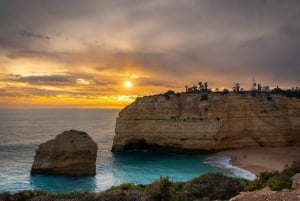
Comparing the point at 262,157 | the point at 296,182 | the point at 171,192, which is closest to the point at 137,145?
the point at 262,157

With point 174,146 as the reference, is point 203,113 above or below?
above

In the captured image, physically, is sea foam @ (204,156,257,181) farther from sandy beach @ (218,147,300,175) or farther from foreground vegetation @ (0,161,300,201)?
foreground vegetation @ (0,161,300,201)

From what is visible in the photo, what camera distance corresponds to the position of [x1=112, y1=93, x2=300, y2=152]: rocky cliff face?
57.3 metres

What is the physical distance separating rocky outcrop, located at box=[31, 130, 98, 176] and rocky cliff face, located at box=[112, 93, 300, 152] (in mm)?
21033

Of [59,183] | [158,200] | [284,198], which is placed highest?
[284,198]

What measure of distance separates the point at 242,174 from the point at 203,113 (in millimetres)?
18006

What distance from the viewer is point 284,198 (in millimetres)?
12805

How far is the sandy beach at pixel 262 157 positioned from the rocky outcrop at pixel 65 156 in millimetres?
21137

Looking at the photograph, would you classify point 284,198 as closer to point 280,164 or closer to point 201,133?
point 280,164

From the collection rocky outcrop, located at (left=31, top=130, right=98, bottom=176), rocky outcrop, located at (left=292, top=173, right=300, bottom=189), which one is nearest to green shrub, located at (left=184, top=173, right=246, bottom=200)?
rocky outcrop, located at (left=292, top=173, right=300, bottom=189)

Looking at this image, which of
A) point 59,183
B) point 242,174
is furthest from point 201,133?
point 59,183

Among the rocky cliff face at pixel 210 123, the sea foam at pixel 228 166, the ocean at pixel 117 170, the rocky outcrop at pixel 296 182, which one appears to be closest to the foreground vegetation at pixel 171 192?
the rocky outcrop at pixel 296 182

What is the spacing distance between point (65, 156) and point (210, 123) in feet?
88.8

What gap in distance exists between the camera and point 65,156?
127 feet
